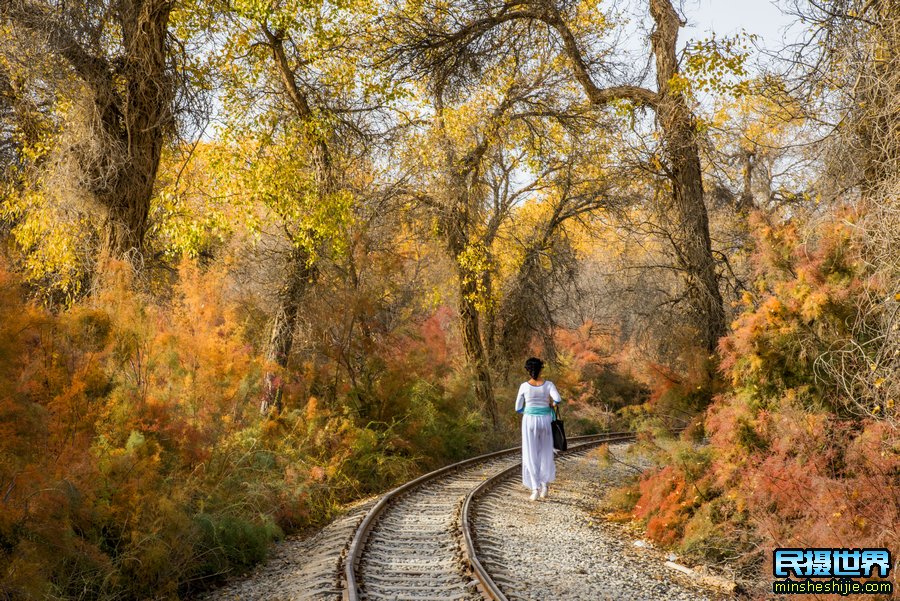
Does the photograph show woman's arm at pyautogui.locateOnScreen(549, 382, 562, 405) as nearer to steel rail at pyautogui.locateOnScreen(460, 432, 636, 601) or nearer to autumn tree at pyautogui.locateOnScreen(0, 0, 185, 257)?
steel rail at pyautogui.locateOnScreen(460, 432, 636, 601)

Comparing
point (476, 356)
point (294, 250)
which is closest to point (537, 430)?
point (294, 250)

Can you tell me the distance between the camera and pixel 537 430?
11.0m

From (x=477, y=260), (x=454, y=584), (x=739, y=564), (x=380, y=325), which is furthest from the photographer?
(x=477, y=260)

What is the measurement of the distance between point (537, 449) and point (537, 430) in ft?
1.01

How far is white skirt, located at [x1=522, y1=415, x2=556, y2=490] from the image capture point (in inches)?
432

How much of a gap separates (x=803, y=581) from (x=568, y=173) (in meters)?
15.2

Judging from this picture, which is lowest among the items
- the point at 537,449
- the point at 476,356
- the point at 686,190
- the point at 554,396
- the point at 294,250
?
the point at 537,449

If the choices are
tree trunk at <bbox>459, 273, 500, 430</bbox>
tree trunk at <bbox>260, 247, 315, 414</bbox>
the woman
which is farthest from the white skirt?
tree trunk at <bbox>459, 273, 500, 430</bbox>

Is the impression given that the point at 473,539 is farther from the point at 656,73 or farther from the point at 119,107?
the point at 656,73

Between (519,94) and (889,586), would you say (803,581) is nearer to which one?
(889,586)

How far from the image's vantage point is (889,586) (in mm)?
5434

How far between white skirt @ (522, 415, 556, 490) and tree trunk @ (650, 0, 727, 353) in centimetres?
332

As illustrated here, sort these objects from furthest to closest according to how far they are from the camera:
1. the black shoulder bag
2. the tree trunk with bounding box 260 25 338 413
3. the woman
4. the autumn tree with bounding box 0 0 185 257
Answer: the tree trunk with bounding box 260 25 338 413 → the woman → the black shoulder bag → the autumn tree with bounding box 0 0 185 257

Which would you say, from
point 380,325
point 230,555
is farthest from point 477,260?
point 230,555
